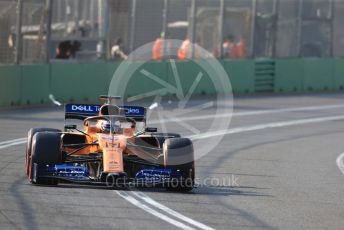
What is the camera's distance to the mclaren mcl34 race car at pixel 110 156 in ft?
38.0

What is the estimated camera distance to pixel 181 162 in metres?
11.9

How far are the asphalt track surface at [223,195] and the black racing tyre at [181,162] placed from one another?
0.21m

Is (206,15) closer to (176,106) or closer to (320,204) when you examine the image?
(176,106)

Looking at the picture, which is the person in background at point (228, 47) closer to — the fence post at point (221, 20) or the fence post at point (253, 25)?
the fence post at point (221, 20)

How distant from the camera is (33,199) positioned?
10.5 meters

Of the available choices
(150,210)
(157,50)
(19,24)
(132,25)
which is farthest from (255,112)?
(150,210)

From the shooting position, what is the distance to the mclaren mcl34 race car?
38.0 feet

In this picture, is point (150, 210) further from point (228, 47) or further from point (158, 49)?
point (228, 47)

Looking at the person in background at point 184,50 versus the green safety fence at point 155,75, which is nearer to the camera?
the green safety fence at point 155,75

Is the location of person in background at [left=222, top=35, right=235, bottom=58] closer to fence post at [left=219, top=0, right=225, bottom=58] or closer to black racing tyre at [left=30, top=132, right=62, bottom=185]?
fence post at [left=219, top=0, right=225, bottom=58]

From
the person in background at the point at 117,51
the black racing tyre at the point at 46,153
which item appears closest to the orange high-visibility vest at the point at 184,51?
the person in background at the point at 117,51

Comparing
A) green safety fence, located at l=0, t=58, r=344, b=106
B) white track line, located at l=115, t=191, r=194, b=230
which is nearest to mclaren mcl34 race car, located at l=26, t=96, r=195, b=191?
white track line, located at l=115, t=191, r=194, b=230

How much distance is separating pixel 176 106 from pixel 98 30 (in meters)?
4.53

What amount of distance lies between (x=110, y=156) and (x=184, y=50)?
18.8m
